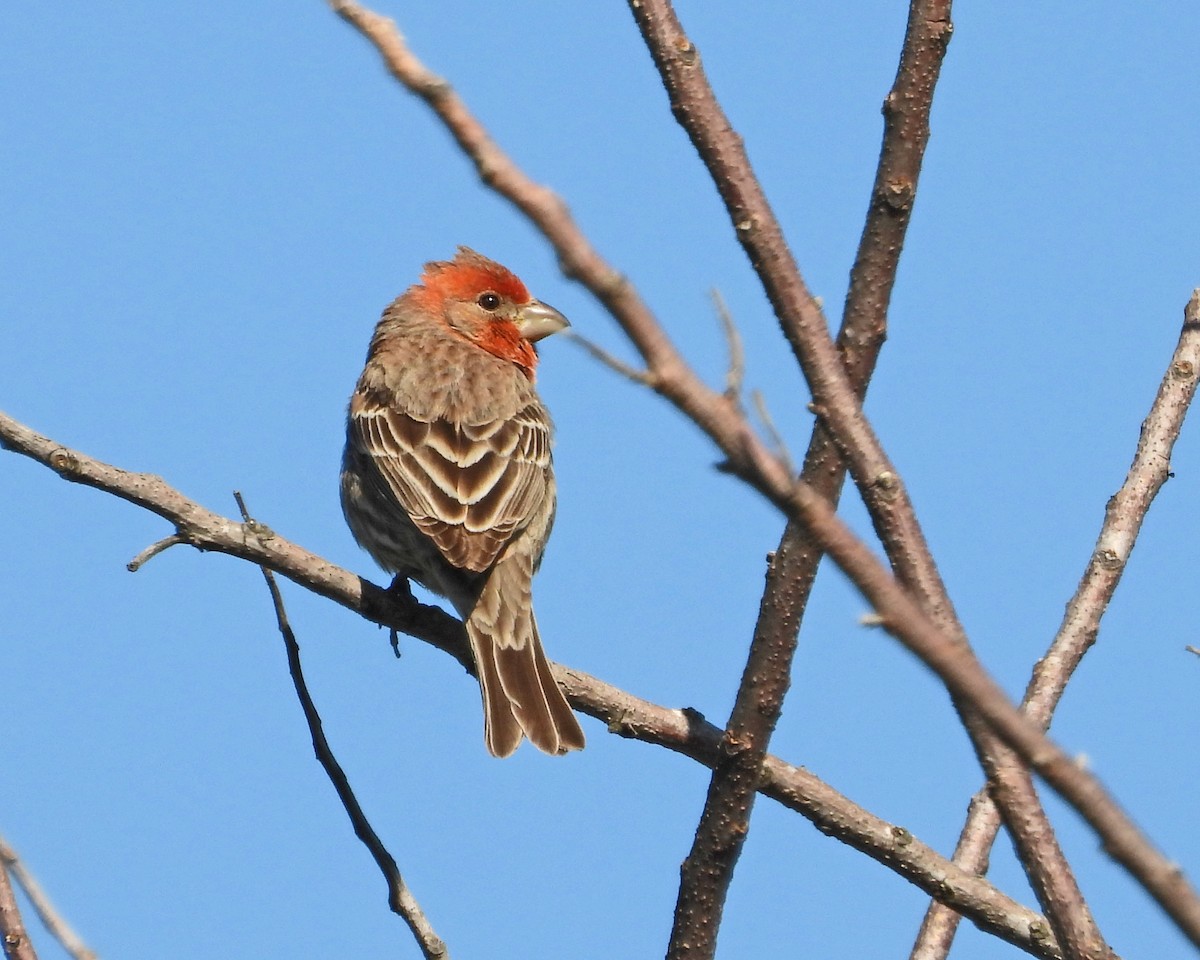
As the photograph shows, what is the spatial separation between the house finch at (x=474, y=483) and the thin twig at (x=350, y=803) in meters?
1.10

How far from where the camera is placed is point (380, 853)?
4078 mm

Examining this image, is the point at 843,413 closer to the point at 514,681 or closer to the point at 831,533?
the point at 831,533

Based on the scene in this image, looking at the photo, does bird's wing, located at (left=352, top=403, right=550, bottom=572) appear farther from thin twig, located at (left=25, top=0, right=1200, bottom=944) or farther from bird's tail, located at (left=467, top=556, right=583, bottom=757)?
thin twig, located at (left=25, top=0, right=1200, bottom=944)

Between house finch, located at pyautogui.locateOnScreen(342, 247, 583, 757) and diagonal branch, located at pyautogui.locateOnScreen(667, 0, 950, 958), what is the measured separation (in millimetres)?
1269

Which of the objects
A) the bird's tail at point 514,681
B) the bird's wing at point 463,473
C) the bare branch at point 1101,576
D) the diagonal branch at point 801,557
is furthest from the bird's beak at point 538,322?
the diagonal branch at point 801,557

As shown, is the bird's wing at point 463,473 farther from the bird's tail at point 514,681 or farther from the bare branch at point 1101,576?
the bare branch at point 1101,576

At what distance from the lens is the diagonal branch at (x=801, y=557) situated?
3316mm

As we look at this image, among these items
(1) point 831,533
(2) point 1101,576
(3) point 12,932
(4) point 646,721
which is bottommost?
(3) point 12,932

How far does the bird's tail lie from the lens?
5645 mm

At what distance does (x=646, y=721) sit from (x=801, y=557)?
983 millimetres

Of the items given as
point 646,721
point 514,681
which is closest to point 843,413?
point 646,721

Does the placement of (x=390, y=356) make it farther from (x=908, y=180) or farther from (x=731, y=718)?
(x=908, y=180)

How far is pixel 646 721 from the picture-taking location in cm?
468

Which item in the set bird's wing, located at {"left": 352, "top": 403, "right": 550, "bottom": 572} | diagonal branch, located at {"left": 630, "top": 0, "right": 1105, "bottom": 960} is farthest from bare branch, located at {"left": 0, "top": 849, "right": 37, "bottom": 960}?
bird's wing, located at {"left": 352, "top": 403, "right": 550, "bottom": 572}
